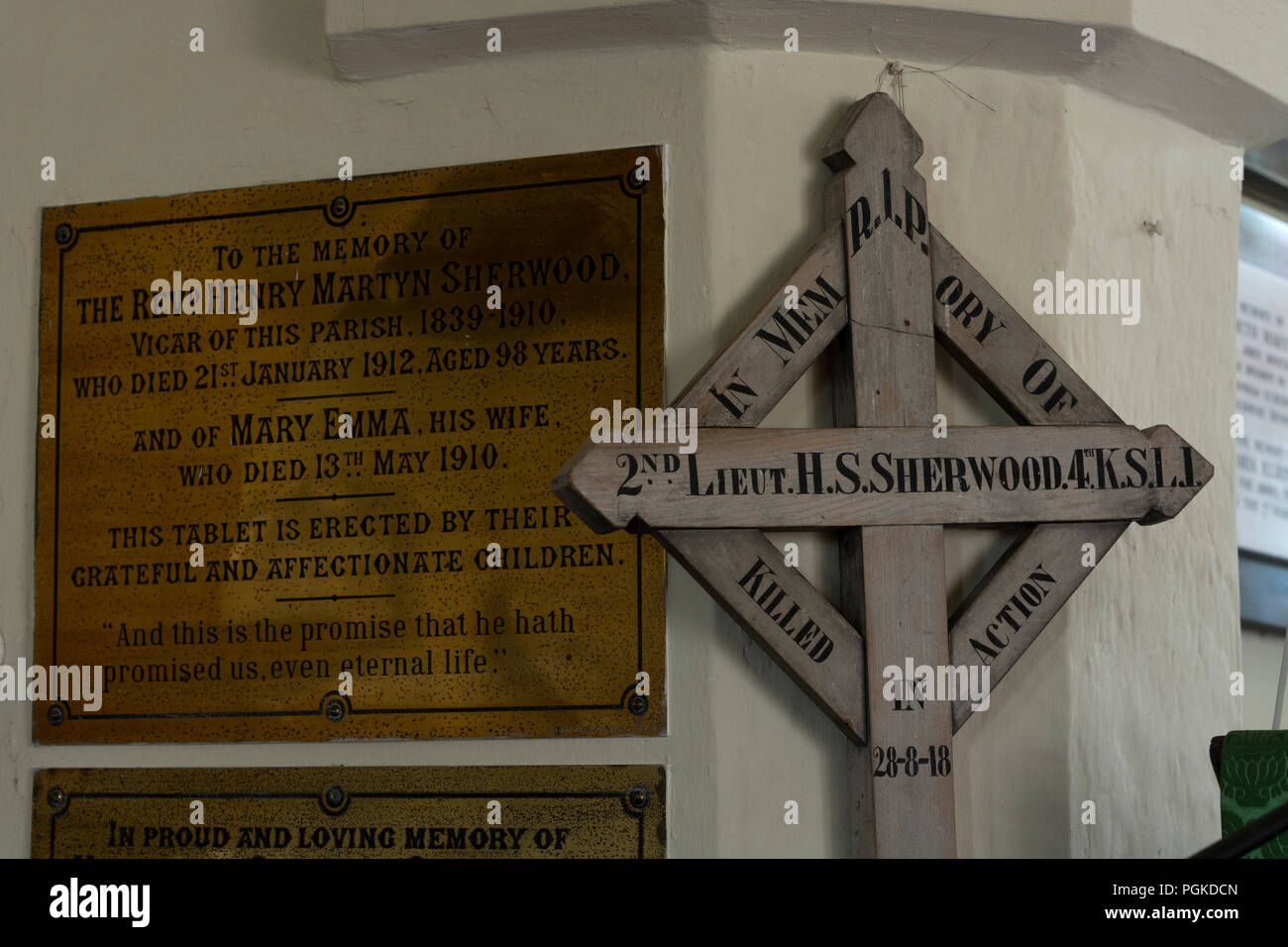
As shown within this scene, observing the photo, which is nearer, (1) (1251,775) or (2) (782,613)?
(1) (1251,775)

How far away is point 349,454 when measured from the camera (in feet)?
7.26

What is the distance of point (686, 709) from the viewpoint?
6.72ft

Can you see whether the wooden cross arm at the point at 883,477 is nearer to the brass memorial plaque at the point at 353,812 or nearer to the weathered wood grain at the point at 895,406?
the weathered wood grain at the point at 895,406

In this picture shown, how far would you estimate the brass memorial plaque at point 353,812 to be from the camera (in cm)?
204

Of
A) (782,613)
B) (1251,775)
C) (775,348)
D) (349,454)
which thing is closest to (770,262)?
(775,348)

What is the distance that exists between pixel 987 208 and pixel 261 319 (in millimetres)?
1123

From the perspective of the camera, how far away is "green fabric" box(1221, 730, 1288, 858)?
1.82 m

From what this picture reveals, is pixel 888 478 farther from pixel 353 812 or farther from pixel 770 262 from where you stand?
pixel 353 812

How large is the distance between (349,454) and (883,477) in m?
0.80

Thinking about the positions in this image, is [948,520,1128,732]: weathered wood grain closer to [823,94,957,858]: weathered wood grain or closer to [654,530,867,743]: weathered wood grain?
[823,94,957,858]: weathered wood grain

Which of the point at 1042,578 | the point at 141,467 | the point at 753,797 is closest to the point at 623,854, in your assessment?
the point at 753,797

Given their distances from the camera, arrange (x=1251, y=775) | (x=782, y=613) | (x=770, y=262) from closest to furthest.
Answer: (x=1251, y=775) < (x=782, y=613) < (x=770, y=262)
